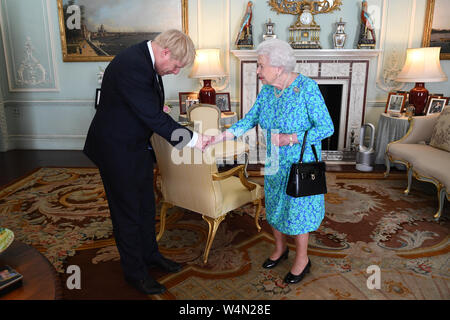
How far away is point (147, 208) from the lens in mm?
2270

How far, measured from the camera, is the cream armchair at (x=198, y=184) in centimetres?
230

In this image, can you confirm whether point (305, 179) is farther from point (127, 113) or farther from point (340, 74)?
point (340, 74)

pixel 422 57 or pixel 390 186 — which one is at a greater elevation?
pixel 422 57

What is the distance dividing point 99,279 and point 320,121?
5.59 ft

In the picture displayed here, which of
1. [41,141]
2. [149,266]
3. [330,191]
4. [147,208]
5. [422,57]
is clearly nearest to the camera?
[147,208]

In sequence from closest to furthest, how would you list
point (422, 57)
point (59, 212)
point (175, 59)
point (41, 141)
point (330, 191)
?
1. point (175, 59)
2. point (59, 212)
3. point (330, 191)
4. point (422, 57)
5. point (41, 141)

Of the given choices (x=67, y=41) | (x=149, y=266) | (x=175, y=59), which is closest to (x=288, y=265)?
(x=149, y=266)

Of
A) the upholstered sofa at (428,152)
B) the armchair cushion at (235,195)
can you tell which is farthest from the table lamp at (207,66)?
the upholstered sofa at (428,152)

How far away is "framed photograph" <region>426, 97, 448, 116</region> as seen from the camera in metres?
4.36

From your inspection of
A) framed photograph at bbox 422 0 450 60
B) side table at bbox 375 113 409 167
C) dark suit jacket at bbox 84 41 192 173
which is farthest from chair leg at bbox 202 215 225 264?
framed photograph at bbox 422 0 450 60

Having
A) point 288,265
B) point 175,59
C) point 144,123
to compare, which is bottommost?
point 288,265

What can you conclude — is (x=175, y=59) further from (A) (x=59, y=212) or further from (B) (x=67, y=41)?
(B) (x=67, y=41)

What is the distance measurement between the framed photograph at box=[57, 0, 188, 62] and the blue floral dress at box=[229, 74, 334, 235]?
3573 millimetres

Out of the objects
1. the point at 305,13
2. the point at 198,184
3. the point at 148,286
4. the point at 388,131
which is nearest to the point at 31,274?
the point at 148,286
